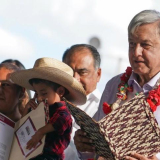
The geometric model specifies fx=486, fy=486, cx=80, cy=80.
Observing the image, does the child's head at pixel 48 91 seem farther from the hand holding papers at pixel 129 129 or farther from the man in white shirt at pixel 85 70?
the hand holding papers at pixel 129 129

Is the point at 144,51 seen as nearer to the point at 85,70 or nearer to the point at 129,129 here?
the point at 129,129

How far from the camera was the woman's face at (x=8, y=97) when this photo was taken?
4.57m

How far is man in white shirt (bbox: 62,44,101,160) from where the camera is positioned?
4867 millimetres

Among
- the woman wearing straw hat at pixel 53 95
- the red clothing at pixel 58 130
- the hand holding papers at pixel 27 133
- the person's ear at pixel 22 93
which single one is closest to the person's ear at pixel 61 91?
the woman wearing straw hat at pixel 53 95

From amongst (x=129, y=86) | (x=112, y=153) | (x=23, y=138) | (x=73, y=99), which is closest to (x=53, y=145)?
(x=23, y=138)

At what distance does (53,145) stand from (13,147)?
14.4 inches

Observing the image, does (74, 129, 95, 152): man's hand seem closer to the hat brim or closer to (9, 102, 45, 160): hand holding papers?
(9, 102, 45, 160): hand holding papers

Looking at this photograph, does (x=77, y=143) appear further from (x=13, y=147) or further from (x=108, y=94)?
(x=13, y=147)

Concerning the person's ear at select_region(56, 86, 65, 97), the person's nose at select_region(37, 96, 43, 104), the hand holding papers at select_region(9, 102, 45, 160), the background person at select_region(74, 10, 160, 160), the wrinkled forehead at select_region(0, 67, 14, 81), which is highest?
the background person at select_region(74, 10, 160, 160)

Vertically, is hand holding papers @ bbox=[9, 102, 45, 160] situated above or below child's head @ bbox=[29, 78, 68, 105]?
below

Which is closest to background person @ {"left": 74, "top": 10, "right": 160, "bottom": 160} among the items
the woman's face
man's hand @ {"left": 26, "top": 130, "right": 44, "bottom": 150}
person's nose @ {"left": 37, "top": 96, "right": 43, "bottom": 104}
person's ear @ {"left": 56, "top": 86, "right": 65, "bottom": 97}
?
man's hand @ {"left": 26, "top": 130, "right": 44, "bottom": 150}

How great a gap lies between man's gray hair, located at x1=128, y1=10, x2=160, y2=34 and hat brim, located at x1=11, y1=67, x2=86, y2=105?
3.18 ft

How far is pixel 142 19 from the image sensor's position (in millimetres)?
3436

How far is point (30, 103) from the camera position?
424 cm
